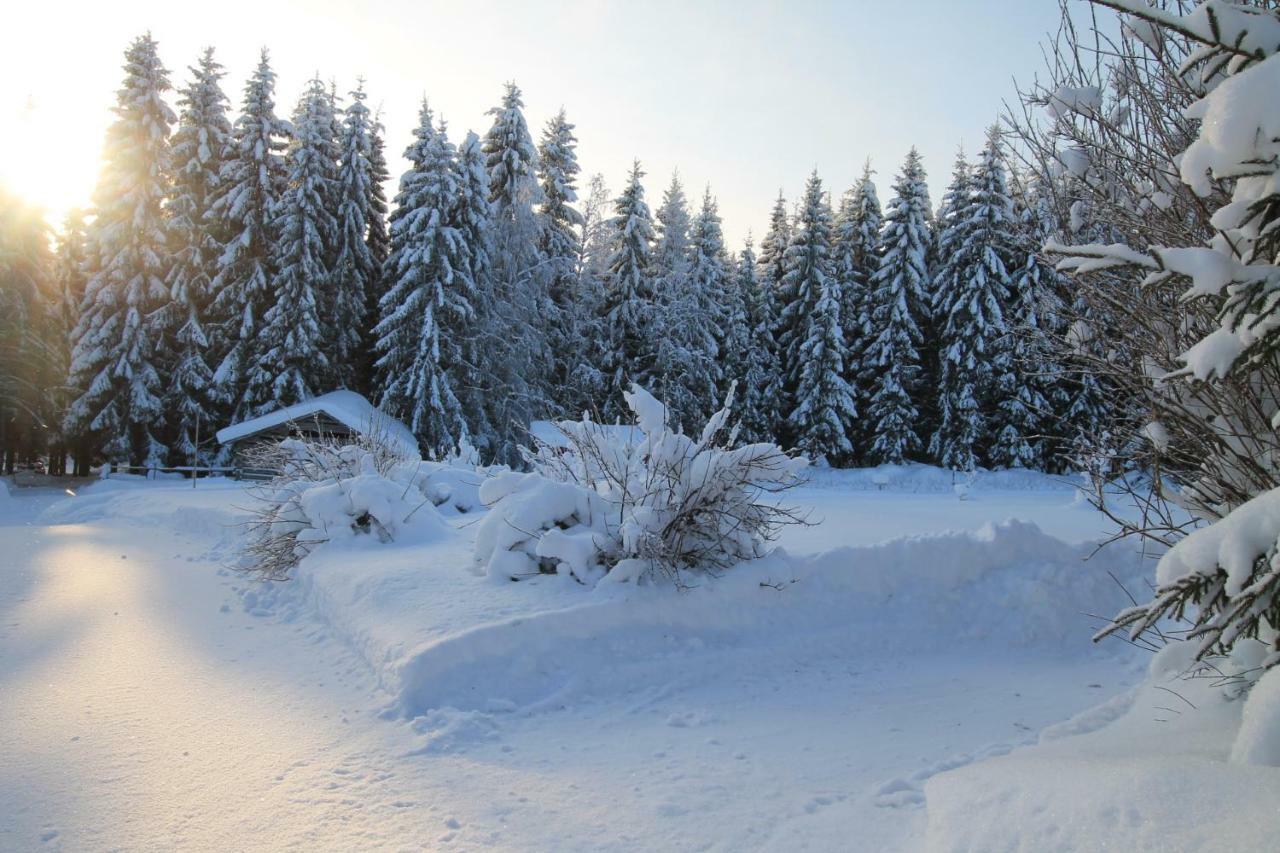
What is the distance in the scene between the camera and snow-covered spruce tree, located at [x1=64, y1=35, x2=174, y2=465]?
2838 cm

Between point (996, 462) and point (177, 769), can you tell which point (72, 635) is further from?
point (996, 462)

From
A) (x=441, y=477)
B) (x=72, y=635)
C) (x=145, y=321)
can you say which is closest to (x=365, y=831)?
(x=72, y=635)

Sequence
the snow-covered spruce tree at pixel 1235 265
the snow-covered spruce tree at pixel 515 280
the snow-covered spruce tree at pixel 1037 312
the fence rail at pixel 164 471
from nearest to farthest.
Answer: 1. the snow-covered spruce tree at pixel 1235 265
2. the snow-covered spruce tree at pixel 1037 312
3. the fence rail at pixel 164 471
4. the snow-covered spruce tree at pixel 515 280

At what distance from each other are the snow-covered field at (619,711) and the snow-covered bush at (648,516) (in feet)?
0.94

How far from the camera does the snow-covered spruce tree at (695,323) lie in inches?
1289

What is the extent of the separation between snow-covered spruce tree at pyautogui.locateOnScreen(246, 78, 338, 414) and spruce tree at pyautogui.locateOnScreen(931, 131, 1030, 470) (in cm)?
2524

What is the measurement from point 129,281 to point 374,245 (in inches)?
394

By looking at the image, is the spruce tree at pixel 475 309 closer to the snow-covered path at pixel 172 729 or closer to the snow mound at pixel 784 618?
the snow-covered path at pixel 172 729

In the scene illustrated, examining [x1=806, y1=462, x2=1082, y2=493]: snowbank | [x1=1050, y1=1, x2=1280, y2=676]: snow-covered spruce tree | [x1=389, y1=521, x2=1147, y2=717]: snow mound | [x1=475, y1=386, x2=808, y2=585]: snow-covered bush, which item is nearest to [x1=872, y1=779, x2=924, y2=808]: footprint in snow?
[x1=1050, y1=1, x2=1280, y2=676]: snow-covered spruce tree

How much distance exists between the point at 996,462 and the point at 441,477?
26039mm

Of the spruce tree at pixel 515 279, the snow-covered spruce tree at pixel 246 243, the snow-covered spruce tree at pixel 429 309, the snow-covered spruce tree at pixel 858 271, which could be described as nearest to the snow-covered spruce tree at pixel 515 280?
the spruce tree at pixel 515 279

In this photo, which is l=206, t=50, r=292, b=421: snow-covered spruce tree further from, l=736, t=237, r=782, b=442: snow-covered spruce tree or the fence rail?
l=736, t=237, r=782, b=442: snow-covered spruce tree

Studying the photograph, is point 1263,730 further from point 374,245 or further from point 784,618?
point 374,245

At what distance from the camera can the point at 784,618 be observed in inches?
283
